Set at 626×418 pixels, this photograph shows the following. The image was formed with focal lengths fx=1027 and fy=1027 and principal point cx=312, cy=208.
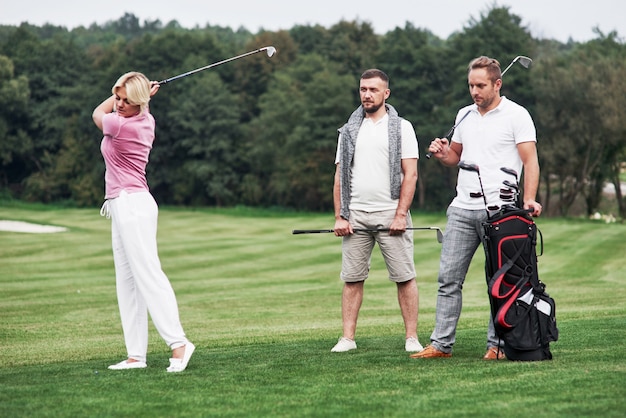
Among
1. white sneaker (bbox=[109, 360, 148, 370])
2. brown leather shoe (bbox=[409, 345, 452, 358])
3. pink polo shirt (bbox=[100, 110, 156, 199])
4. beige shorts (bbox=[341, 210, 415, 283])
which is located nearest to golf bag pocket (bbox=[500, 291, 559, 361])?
brown leather shoe (bbox=[409, 345, 452, 358])

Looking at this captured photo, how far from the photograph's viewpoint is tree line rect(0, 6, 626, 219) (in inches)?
2275

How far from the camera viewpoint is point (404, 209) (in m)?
7.82

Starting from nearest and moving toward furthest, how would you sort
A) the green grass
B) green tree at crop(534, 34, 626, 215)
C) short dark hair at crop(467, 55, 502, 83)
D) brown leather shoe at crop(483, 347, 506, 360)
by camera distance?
the green grass, brown leather shoe at crop(483, 347, 506, 360), short dark hair at crop(467, 55, 502, 83), green tree at crop(534, 34, 626, 215)

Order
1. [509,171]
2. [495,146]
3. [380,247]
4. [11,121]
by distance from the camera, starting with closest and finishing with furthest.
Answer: [509,171], [495,146], [380,247], [11,121]

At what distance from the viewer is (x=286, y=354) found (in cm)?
766

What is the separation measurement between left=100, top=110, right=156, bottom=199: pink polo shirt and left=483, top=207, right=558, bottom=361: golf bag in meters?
2.38

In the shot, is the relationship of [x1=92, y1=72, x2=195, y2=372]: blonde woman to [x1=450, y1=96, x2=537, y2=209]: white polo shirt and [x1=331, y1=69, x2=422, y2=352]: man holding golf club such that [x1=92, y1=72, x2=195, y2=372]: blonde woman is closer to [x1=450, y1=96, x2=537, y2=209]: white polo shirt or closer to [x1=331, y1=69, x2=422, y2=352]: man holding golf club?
[x1=331, y1=69, x2=422, y2=352]: man holding golf club

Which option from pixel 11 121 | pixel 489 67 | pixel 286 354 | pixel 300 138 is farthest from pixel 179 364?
pixel 11 121

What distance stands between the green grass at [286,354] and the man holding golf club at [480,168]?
30 centimetres

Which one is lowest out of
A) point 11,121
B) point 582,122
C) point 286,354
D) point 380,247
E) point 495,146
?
point 286,354

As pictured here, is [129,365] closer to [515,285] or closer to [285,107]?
[515,285]

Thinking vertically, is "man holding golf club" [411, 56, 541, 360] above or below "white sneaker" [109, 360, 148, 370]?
above

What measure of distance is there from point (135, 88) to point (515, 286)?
2.85 meters

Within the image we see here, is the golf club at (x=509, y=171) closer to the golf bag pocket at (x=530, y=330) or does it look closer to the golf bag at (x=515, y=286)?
the golf bag at (x=515, y=286)
